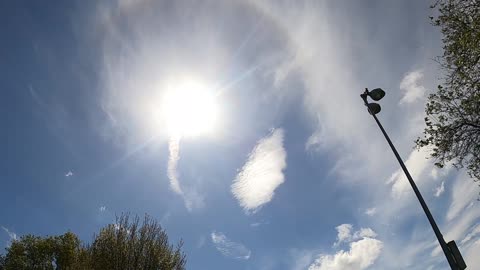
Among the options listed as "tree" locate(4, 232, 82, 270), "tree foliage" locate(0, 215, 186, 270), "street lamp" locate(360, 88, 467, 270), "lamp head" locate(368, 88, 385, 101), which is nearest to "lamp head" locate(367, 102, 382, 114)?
"street lamp" locate(360, 88, 467, 270)

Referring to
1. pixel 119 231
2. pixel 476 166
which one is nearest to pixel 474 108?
pixel 476 166

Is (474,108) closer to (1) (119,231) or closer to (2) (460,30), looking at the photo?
(2) (460,30)

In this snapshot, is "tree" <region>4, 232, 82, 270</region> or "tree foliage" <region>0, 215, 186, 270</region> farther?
"tree" <region>4, 232, 82, 270</region>

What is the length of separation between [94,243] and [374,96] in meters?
16.6

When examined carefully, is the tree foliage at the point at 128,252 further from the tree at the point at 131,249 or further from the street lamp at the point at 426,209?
the street lamp at the point at 426,209

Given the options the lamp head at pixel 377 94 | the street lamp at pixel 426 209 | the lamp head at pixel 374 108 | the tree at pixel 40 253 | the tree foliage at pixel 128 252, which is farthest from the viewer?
the tree at pixel 40 253

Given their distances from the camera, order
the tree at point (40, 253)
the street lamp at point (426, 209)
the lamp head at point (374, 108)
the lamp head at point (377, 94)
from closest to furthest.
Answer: the street lamp at point (426, 209) < the lamp head at point (377, 94) < the lamp head at point (374, 108) < the tree at point (40, 253)

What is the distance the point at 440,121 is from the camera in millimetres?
11070

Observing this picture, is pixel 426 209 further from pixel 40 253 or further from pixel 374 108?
pixel 40 253

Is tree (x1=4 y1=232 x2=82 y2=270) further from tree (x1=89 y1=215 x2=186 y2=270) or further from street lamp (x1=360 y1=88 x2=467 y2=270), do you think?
street lamp (x1=360 y1=88 x2=467 y2=270)

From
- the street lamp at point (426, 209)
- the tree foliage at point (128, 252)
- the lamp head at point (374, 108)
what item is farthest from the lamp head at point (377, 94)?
the tree foliage at point (128, 252)

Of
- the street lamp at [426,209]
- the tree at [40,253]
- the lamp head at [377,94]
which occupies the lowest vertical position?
the street lamp at [426,209]

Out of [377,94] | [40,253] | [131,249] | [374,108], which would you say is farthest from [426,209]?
[40,253]

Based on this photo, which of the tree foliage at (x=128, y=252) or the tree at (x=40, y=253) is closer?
the tree foliage at (x=128, y=252)
